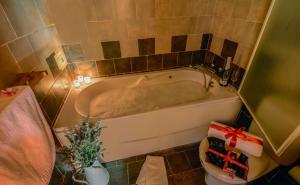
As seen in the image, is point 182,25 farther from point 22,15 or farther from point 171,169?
point 171,169

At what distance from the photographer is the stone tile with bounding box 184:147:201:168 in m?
1.50

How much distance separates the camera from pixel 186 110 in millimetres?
1361

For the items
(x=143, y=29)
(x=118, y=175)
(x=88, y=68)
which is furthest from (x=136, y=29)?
(x=118, y=175)

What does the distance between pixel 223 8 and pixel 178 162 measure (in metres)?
1.68

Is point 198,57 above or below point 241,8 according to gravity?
below

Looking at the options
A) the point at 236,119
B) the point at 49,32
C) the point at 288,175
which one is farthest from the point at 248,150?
the point at 49,32

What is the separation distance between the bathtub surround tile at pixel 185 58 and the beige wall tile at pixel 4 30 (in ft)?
5.49

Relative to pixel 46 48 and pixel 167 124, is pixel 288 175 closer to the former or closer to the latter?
pixel 167 124

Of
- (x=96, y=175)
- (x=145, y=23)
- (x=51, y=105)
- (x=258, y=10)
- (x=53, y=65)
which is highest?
(x=258, y=10)

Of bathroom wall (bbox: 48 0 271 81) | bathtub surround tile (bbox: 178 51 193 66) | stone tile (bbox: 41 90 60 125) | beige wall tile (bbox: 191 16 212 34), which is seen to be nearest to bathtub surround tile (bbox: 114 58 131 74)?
bathroom wall (bbox: 48 0 271 81)

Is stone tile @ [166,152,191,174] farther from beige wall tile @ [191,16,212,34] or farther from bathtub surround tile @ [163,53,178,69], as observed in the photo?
beige wall tile @ [191,16,212,34]

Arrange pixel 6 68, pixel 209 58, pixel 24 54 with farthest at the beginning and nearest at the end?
pixel 209 58 → pixel 24 54 → pixel 6 68

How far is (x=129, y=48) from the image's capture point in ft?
5.84

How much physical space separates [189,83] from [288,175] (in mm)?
1393
